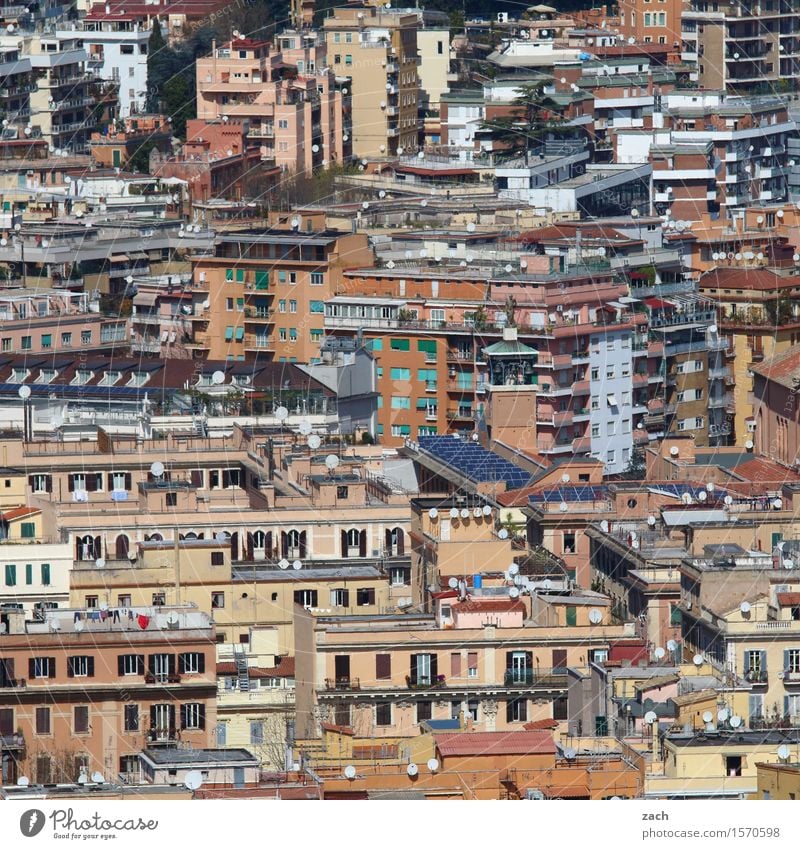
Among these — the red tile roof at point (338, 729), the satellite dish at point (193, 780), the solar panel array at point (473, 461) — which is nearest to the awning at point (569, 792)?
the satellite dish at point (193, 780)

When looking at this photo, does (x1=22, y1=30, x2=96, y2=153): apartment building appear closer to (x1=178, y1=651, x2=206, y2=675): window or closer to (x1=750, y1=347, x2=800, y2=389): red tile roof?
(x1=750, y1=347, x2=800, y2=389): red tile roof

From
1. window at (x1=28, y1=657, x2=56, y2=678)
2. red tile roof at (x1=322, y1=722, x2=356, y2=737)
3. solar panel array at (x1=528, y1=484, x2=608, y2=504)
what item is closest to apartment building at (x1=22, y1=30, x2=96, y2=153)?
solar panel array at (x1=528, y1=484, x2=608, y2=504)

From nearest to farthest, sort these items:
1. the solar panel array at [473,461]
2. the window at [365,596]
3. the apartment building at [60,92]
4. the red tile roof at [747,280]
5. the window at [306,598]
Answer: the window at [306,598] < the window at [365,596] < the solar panel array at [473,461] < the red tile roof at [747,280] < the apartment building at [60,92]

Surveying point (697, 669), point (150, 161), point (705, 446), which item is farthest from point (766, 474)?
point (150, 161)

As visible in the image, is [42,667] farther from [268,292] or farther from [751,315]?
[268,292]

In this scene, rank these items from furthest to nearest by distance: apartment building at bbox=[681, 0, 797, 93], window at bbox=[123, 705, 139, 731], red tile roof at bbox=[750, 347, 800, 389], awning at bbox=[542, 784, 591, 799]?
apartment building at bbox=[681, 0, 797, 93], red tile roof at bbox=[750, 347, 800, 389], window at bbox=[123, 705, 139, 731], awning at bbox=[542, 784, 591, 799]

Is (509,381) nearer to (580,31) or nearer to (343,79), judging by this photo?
(343,79)

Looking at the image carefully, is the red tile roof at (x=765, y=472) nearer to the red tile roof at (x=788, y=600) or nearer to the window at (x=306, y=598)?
the window at (x=306, y=598)
